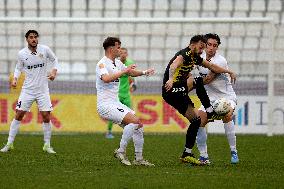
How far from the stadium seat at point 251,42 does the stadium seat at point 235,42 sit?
262 mm

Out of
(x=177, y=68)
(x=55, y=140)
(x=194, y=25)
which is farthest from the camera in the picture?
(x=194, y=25)

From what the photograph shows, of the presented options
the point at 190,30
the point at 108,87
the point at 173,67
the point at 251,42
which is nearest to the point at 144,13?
the point at 190,30

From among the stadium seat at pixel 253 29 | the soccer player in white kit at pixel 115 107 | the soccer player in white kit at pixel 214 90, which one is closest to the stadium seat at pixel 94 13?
the stadium seat at pixel 253 29

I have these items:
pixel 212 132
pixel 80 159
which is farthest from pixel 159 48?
pixel 80 159

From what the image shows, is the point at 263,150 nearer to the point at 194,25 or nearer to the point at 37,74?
the point at 37,74

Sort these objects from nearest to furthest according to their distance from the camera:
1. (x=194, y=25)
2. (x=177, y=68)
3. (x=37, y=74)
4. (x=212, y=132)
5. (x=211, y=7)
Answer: (x=177, y=68)
(x=37, y=74)
(x=212, y=132)
(x=194, y=25)
(x=211, y=7)

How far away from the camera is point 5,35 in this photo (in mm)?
25188

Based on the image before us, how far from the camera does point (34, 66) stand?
1650 cm

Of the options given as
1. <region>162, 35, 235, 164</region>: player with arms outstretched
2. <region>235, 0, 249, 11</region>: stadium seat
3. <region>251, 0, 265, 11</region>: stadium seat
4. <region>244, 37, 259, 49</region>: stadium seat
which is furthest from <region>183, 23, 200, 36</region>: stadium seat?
<region>162, 35, 235, 164</region>: player with arms outstretched

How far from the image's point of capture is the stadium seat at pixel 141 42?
84.8ft

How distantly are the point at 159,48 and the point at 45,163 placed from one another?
42.2ft

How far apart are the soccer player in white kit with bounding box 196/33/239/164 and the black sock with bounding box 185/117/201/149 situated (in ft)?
1.58

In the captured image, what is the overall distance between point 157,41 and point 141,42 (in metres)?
0.49

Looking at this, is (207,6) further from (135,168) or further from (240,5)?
(135,168)
